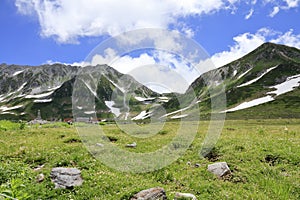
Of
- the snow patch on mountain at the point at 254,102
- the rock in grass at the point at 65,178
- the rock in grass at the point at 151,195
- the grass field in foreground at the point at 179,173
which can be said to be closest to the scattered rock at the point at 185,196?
the grass field in foreground at the point at 179,173

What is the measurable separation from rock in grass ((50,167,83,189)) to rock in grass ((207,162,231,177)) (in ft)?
21.5

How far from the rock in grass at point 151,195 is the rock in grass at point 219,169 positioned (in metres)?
4.18

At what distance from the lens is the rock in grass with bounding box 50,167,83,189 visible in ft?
42.5

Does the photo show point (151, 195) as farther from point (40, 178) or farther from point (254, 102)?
point (254, 102)

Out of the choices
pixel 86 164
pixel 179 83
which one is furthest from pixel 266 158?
pixel 86 164

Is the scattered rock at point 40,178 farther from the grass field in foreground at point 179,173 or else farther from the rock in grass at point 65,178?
the rock in grass at point 65,178

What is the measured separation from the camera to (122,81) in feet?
57.0

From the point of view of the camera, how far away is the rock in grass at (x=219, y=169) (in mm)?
14891

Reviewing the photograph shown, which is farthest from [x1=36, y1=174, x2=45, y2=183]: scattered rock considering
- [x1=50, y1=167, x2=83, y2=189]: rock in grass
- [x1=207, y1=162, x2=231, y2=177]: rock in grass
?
[x1=207, y1=162, x2=231, y2=177]: rock in grass

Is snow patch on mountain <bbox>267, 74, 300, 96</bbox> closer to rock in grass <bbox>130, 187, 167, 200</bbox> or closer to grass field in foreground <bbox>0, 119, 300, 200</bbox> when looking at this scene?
grass field in foreground <bbox>0, 119, 300, 200</bbox>

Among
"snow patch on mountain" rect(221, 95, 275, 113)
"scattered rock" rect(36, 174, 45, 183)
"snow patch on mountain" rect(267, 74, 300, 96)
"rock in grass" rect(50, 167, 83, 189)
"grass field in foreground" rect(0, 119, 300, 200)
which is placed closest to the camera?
"grass field in foreground" rect(0, 119, 300, 200)

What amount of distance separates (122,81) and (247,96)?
165559mm

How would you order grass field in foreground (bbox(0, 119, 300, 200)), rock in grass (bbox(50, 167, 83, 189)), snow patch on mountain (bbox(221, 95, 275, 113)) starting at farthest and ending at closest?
snow patch on mountain (bbox(221, 95, 275, 113)) < rock in grass (bbox(50, 167, 83, 189)) < grass field in foreground (bbox(0, 119, 300, 200))

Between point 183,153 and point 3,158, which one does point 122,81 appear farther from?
point 3,158
